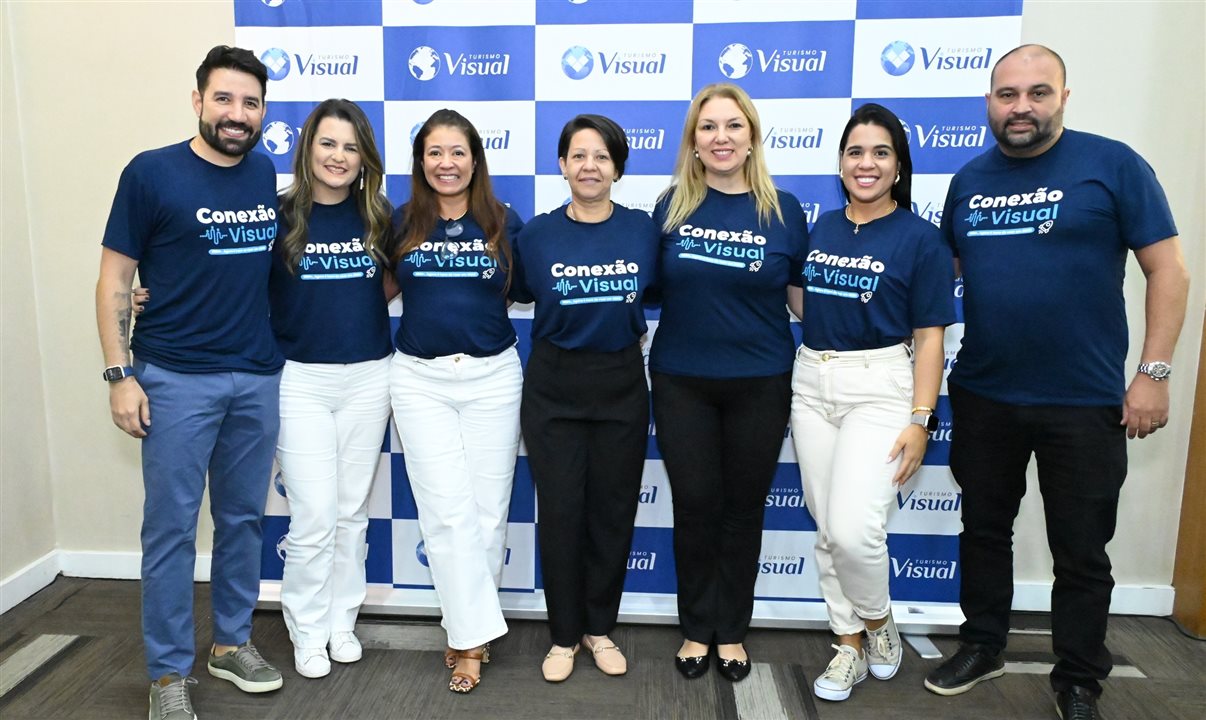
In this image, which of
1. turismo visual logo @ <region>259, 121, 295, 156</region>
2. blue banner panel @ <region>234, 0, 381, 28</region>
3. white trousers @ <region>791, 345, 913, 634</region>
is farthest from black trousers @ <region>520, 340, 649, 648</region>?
blue banner panel @ <region>234, 0, 381, 28</region>

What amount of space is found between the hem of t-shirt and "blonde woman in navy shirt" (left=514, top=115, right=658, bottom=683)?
97 centimetres

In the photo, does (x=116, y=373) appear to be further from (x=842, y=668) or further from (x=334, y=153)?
(x=842, y=668)

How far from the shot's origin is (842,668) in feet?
7.63

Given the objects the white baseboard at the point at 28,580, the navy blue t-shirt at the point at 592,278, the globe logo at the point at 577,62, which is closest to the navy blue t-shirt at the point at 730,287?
the navy blue t-shirt at the point at 592,278

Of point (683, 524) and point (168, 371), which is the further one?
point (683, 524)

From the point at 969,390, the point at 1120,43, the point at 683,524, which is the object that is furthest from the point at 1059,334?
the point at 1120,43

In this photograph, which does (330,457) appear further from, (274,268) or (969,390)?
(969,390)

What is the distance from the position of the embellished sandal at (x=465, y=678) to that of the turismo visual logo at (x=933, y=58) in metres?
2.31

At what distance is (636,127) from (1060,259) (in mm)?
1365

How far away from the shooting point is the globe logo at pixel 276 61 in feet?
8.76

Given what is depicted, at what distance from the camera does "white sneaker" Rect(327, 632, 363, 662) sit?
2.48 metres

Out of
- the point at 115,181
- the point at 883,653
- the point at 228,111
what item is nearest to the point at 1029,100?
the point at 883,653

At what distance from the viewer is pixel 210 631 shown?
2.69m

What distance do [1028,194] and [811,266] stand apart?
1.92 ft
